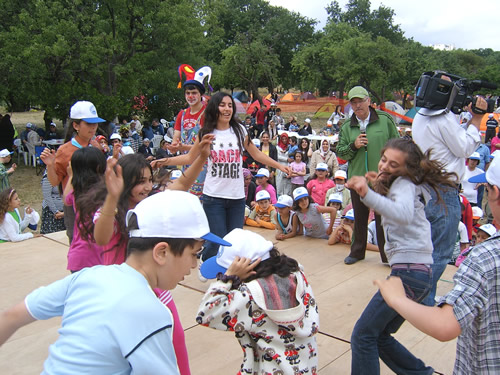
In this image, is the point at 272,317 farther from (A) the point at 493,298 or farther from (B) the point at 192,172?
(B) the point at 192,172

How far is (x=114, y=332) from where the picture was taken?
1.37 meters

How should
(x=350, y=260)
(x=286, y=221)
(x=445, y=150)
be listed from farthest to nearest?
(x=286, y=221)
(x=350, y=260)
(x=445, y=150)

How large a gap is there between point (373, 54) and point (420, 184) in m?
36.5

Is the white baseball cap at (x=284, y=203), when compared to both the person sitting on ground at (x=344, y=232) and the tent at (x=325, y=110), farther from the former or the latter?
the tent at (x=325, y=110)

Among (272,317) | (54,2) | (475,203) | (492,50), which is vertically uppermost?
(492,50)

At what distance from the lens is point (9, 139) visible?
55.4 ft

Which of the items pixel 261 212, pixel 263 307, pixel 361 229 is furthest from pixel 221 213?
pixel 261 212

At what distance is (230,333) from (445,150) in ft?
7.25

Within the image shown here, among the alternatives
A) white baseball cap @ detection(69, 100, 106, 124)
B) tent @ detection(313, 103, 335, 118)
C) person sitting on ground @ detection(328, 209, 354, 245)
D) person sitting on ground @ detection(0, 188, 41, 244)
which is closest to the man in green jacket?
person sitting on ground @ detection(328, 209, 354, 245)

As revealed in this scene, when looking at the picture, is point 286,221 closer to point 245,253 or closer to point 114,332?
point 245,253

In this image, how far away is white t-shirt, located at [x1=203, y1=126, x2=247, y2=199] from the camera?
4191 mm

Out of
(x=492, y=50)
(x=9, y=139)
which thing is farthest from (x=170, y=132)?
(x=492, y=50)

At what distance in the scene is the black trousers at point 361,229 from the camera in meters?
4.72

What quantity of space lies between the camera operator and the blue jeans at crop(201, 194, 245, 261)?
5.60ft
